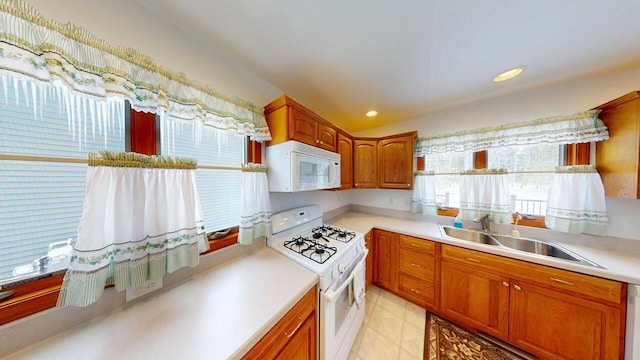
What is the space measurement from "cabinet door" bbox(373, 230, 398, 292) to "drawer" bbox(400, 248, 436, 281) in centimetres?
10

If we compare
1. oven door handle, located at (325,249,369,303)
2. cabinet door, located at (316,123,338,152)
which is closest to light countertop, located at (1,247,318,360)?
oven door handle, located at (325,249,369,303)

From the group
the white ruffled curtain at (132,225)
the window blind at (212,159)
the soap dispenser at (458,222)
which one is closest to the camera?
the white ruffled curtain at (132,225)

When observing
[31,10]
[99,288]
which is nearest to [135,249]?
[99,288]

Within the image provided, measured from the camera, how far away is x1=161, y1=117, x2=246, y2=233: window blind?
3.49 ft

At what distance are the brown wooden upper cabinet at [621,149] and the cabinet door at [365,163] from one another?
186 centimetres

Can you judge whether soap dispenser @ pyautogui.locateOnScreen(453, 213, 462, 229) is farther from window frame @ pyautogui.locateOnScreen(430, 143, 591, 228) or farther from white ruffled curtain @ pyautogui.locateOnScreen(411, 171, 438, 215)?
white ruffled curtain @ pyautogui.locateOnScreen(411, 171, 438, 215)

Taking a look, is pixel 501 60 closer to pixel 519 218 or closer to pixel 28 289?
pixel 519 218

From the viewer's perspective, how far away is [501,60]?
4.21 feet

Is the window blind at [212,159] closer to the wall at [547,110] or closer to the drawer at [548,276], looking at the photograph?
the drawer at [548,276]

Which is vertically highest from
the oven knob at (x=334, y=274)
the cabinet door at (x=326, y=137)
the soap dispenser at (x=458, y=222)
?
the cabinet door at (x=326, y=137)

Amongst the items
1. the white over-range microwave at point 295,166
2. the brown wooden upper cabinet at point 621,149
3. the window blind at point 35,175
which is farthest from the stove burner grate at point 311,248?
the brown wooden upper cabinet at point 621,149

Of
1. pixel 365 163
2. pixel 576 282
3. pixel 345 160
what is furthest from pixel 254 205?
pixel 576 282

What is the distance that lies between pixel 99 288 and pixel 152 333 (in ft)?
0.96

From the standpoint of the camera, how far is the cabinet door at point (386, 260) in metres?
2.11
